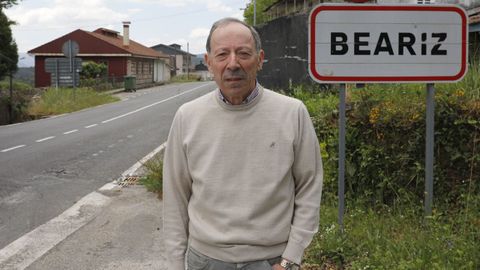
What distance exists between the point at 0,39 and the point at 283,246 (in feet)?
147

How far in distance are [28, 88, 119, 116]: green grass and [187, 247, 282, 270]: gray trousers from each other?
2381cm

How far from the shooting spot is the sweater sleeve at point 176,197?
2.38 metres

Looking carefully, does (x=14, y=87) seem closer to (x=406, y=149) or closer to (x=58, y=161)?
(x=58, y=161)

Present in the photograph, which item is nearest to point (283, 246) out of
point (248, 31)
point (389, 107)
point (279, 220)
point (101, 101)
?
point (279, 220)

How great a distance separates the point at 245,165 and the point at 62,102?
2664 cm

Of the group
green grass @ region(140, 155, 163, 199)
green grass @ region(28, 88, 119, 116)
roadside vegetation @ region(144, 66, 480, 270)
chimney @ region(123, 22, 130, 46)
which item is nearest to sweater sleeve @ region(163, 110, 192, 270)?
roadside vegetation @ region(144, 66, 480, 270)

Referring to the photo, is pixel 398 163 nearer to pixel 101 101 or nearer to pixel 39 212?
pixel 39 212

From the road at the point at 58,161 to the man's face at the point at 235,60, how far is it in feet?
13.4

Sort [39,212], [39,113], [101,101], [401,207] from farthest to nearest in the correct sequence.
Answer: [101,101]
[39,113]
[39,212]
[401,207]

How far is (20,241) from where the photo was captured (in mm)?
5590

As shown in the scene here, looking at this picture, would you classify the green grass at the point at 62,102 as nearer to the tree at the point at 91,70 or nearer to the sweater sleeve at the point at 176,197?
the tree at the point at 91,70

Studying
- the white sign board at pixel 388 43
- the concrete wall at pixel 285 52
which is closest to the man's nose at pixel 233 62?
the white sign board at pixel 388 43

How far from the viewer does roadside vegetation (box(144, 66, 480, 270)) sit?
4.23m

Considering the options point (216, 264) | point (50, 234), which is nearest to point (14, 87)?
point (50, 234)
